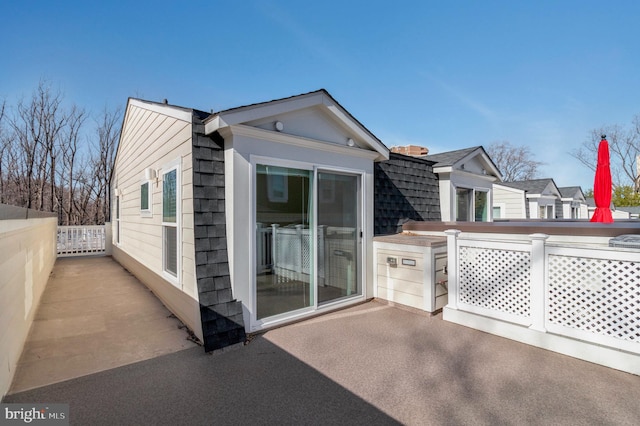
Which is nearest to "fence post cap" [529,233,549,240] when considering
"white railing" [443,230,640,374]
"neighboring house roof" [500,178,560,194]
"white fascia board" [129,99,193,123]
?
"white railing" [443,230,640,374]

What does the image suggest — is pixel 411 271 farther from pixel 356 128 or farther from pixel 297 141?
pixel 297 141

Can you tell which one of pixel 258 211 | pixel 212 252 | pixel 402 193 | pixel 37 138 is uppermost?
pixel 37 138

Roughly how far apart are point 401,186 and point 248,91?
265 inches

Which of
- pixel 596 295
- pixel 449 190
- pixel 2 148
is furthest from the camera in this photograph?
pixel 2 148

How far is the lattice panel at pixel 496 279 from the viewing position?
3371 millimetres

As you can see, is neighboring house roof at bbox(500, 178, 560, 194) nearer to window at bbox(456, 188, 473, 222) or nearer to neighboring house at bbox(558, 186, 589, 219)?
neighboring house at bbox(558, 186, 589, 219)

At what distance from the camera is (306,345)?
10.5 ft

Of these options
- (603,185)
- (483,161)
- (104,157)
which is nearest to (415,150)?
(483,161)

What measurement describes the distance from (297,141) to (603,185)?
445cm

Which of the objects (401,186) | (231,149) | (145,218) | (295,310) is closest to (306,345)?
(295,310)

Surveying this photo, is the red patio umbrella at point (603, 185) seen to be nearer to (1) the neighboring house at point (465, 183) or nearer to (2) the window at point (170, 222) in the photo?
(1) the neighboring house at point (465, 183)

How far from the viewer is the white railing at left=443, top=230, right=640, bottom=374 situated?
8.97 feet

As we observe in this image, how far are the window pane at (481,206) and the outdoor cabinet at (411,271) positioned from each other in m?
3.58

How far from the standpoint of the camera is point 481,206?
7.48 m
